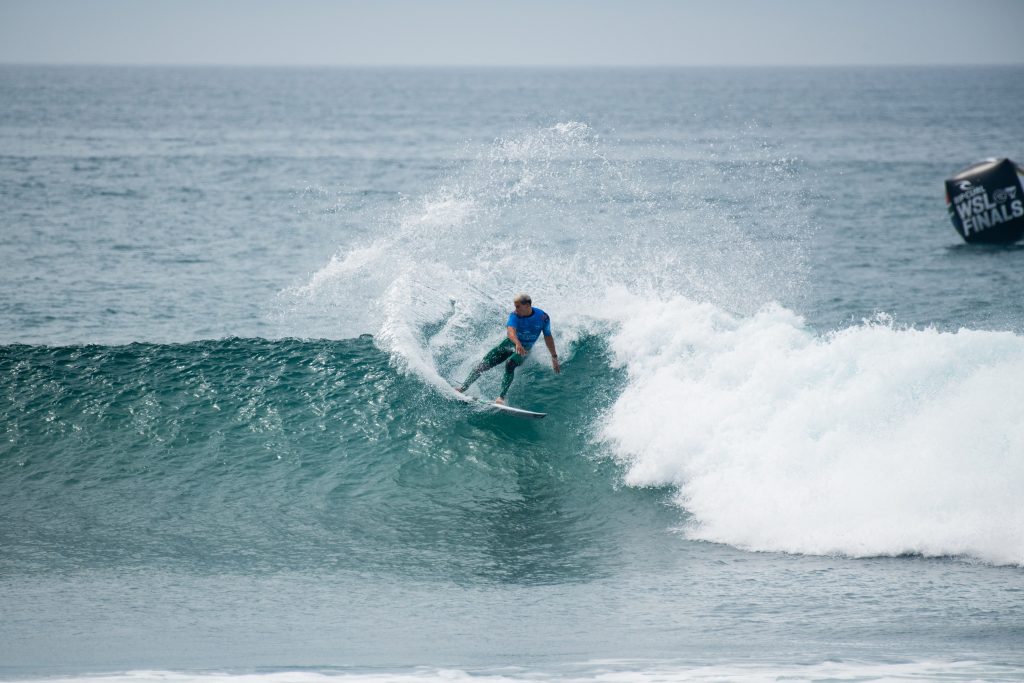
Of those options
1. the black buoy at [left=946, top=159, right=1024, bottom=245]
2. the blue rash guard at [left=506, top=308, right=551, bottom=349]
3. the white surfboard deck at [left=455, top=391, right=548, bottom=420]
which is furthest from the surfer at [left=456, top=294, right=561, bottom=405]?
the black buoy at [left=946, top=159, right=1024, bottom=245]

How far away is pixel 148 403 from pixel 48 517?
3037mm

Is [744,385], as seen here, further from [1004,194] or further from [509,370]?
[1004,194]

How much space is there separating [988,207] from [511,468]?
74.5 ft

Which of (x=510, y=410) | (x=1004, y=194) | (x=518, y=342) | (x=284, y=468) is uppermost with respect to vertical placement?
(x=1004, y=194)

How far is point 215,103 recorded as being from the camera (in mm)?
108438

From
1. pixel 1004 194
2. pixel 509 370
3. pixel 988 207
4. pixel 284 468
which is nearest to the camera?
pixel 284 468

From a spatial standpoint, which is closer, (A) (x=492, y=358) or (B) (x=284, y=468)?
(B) (x=284, y=468)

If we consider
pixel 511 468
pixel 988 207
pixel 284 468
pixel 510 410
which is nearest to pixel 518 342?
pixel 510 410

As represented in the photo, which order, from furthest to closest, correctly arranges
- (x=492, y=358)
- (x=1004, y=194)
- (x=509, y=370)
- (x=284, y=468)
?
1. (x=1004, y=194)
2. (x=492, y=358)
3. (x=509, y=370)
4. (x=284, y=468)

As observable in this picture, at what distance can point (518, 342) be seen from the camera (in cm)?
1348

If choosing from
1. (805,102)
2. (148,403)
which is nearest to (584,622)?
(148,403)

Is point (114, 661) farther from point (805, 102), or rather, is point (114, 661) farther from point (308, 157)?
point (805, 102)

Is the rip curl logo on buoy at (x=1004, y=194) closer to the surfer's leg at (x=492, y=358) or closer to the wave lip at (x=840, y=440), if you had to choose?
the wave lip at (x=840, y=440)

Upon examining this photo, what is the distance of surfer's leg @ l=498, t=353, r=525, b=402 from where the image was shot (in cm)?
1376
